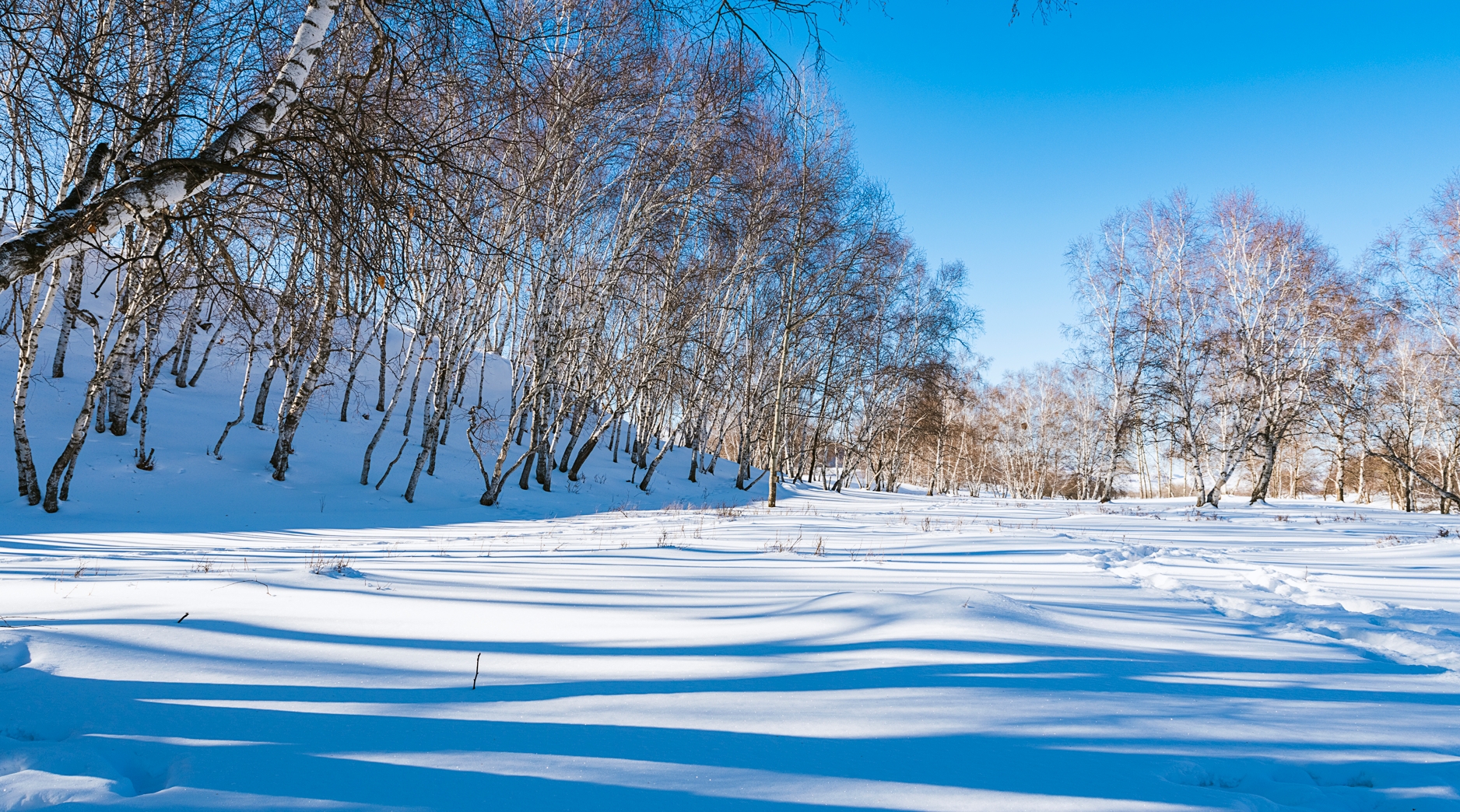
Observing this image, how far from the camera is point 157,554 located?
5.53 m

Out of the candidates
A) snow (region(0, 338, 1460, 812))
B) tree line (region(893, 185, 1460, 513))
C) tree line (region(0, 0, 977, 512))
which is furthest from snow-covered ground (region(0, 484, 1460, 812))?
tree line (region(893, 185, 1460, 513))

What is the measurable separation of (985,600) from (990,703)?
135cm

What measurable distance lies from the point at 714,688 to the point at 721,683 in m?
0.06

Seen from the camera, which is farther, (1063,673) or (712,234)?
(712,234)

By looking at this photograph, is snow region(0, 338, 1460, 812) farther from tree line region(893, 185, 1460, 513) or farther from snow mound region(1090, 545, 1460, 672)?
tree line region(893, 185, 1460, 513)

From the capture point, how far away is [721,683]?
223 cm

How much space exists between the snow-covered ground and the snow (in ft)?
0.04

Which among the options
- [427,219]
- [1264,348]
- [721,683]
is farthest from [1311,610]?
[1264,348]

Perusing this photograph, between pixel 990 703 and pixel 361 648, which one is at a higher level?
pixel 990 703

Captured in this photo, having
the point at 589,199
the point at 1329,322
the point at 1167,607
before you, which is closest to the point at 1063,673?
the point at 1167,607

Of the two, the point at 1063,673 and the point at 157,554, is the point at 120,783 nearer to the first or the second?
the point at 1063,673

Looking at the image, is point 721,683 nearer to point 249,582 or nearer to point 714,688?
point 714,688

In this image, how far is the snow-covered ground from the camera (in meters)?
1.56

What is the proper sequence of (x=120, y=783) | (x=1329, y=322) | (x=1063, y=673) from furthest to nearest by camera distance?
(x=1329, y=322), (x=1063, y=673), (x=120, y=783)
